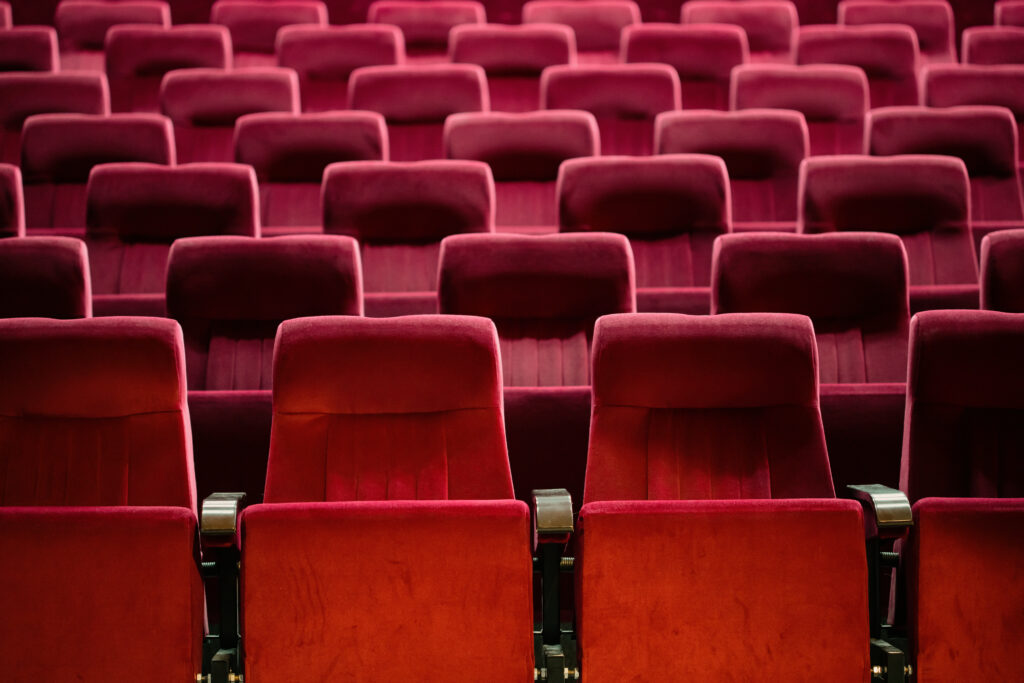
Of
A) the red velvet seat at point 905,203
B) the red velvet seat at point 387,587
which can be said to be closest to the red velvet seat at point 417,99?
the red velvet seat at point 905,203

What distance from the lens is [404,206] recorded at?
0.87 m

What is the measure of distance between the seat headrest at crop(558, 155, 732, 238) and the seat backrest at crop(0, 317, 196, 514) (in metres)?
0.43

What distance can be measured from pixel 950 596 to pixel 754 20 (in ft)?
3.70

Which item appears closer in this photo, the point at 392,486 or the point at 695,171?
the point at 392,486

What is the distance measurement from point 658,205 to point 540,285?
21 centimetres

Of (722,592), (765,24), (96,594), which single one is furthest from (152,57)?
(722,592)

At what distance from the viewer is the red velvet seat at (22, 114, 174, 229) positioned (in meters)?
1.00

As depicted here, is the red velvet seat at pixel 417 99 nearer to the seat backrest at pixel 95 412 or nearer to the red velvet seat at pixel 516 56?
the red velvet seat at pixel 516 56

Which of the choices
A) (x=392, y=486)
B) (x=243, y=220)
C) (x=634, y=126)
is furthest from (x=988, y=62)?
(x=392, y=486)

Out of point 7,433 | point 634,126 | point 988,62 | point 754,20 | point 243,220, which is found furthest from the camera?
point 754,20

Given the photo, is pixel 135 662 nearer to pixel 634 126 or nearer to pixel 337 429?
pixel 337 429

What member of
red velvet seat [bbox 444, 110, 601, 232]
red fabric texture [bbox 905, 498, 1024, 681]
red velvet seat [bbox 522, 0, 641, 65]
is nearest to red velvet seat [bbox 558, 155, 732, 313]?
red velvet seat [bbox 444, 110, 601, 232]

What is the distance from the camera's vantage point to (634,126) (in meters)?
1.14

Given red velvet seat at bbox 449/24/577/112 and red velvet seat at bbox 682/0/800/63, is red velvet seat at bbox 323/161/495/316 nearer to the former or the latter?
red velvet seat at bbox 449/24/577/112
